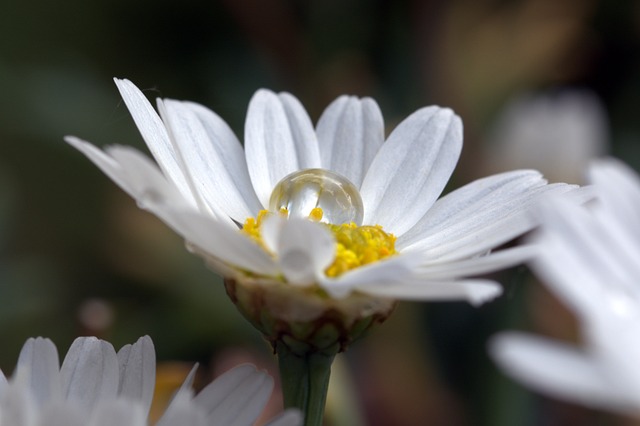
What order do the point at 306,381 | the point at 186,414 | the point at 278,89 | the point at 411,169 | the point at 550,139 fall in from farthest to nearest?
the point at 278,89, the point at 550,139, the point at 411,169, the point at 306,381, the point at 186,414

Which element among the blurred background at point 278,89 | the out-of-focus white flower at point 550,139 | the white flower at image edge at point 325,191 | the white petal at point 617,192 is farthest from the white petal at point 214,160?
the out-of-focus white flower at point 550,139

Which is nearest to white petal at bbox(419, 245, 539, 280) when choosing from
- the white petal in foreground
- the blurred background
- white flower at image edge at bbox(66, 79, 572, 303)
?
white flower at image edge at bbox(66, 79, 572, 303)

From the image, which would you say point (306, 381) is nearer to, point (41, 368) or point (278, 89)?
point (41, 368)

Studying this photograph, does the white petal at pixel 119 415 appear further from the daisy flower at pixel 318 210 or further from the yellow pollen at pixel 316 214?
the yellow pollen at pixel 316 214

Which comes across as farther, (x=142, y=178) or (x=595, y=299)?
(x=142, y=178)

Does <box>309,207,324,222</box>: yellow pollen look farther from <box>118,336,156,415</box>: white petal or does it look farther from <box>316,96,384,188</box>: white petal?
<box>118,336,156,415</box>: white petal

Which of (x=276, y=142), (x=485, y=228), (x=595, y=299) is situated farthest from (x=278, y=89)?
(x=595, y=299)

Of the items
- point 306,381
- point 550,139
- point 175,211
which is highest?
point 175,211
